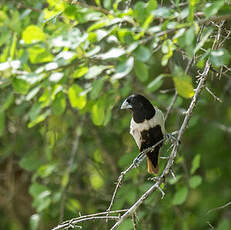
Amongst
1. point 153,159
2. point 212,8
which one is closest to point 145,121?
point 153,159

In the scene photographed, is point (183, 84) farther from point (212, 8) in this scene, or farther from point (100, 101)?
point (100, 101)

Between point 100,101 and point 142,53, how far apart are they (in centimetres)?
109

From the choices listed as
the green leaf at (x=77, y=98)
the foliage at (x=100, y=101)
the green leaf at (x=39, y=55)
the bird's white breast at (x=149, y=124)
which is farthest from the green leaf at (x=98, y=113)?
the green leaf at (x=39, y=55)

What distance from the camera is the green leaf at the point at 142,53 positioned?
2510 mm

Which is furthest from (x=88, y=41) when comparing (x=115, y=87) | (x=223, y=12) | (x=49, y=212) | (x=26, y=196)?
(x=26, y=196)

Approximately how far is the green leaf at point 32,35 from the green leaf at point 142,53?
872 millimetres

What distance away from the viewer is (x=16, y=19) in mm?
3568

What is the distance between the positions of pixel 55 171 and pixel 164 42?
255 centimetres

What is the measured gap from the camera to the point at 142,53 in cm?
254

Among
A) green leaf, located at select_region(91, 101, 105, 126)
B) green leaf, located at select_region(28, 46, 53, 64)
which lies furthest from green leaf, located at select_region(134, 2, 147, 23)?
green leaf, located at select_region(91, 101, 105, 126)

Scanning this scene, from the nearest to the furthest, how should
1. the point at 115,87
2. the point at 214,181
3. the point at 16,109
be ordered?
the point at 115,87, the point at 16,109, the point at 214,181

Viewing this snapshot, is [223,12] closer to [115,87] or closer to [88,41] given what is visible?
[88,41]

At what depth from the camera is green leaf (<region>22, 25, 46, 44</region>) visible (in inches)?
126

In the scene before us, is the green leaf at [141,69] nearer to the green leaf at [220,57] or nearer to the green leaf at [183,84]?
the green leaf at [183,84]
